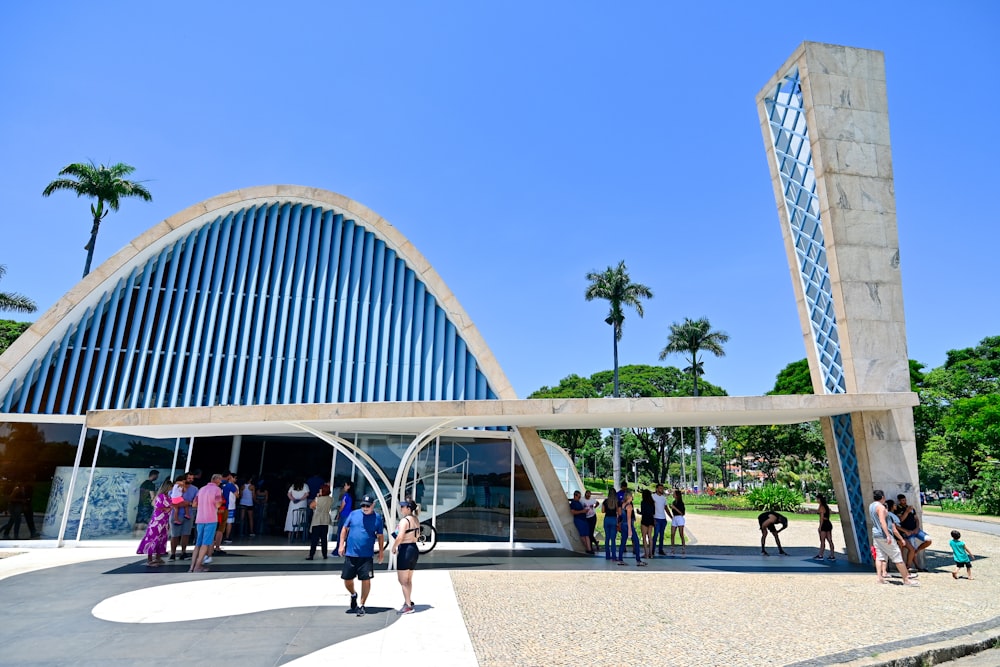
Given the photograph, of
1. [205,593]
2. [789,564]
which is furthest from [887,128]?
[205,593]

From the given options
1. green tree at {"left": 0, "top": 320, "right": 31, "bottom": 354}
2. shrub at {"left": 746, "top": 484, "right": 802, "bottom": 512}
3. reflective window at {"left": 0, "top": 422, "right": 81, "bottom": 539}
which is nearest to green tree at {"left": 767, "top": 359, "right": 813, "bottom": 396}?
shrub at {"left": 746, "top": 484, "right": 802, "bottom": 512}

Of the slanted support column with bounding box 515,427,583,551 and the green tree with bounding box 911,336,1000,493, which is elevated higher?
the green tree with bounding box 911,336,1000,493

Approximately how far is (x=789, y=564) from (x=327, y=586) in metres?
10.1

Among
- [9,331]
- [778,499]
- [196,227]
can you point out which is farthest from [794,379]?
[9,331]

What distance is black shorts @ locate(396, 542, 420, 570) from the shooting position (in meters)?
7.54

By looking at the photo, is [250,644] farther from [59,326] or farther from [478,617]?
[59,326]

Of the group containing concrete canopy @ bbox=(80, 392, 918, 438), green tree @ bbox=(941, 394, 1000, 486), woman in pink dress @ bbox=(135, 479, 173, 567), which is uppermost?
green tree @ bbox=(941, 394, 1000, 486)

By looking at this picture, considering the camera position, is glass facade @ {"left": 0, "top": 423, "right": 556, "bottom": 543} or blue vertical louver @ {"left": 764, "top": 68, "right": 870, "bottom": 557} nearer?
blue vertical louver @ {"left": 764, "top": 68, "right": 870, "bottom": 557}

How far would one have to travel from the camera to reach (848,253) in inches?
559

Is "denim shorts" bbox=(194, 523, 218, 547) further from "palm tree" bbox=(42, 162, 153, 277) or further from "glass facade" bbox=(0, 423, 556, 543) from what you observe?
"palm tree" bbox=(42, 162, 153, 277)

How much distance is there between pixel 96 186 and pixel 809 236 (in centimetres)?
3316

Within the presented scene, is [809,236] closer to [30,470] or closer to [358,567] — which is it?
[358,567]

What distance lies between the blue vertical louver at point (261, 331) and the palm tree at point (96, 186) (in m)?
15.6

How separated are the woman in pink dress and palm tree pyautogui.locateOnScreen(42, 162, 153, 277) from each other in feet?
75.3
